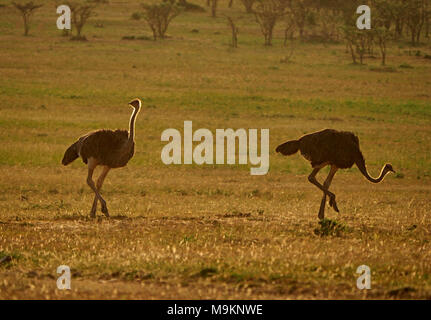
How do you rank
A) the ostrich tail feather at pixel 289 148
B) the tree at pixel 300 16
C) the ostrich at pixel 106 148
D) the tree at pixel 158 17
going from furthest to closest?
the tree at pixel 300 16 → the tree at pixel 158 17 → the ostrich at pixel 106 148 → the ostrich tail feather at pixel 289 148

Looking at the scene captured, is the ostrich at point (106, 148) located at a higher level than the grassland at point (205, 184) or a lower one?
higher

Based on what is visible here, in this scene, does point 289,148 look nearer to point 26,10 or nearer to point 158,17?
point 158,17

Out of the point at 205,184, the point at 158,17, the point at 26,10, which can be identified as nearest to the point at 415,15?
the point at 158,17

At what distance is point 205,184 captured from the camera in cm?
1582

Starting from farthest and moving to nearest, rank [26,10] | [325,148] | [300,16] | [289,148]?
1. [300,16]
2. [26,10]
3. [289,148]
4. [325,148]

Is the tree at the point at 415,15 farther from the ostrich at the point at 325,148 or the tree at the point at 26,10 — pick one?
the ostrich at the point at 325,148

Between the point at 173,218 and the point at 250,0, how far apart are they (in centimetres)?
4762

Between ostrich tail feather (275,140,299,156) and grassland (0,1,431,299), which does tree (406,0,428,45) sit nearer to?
grassland (0,1,431,299)

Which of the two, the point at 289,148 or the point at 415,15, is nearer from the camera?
the point at 289,148

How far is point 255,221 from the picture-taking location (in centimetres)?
1060

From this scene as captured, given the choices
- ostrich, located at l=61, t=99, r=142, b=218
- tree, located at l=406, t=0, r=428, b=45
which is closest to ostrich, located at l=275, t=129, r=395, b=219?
ostrich, located at l=61, t=99, r=142, b=218

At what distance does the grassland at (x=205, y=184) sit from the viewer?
291 inches

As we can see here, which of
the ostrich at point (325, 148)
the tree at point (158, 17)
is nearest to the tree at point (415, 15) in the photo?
the tree at point (158, 17)
